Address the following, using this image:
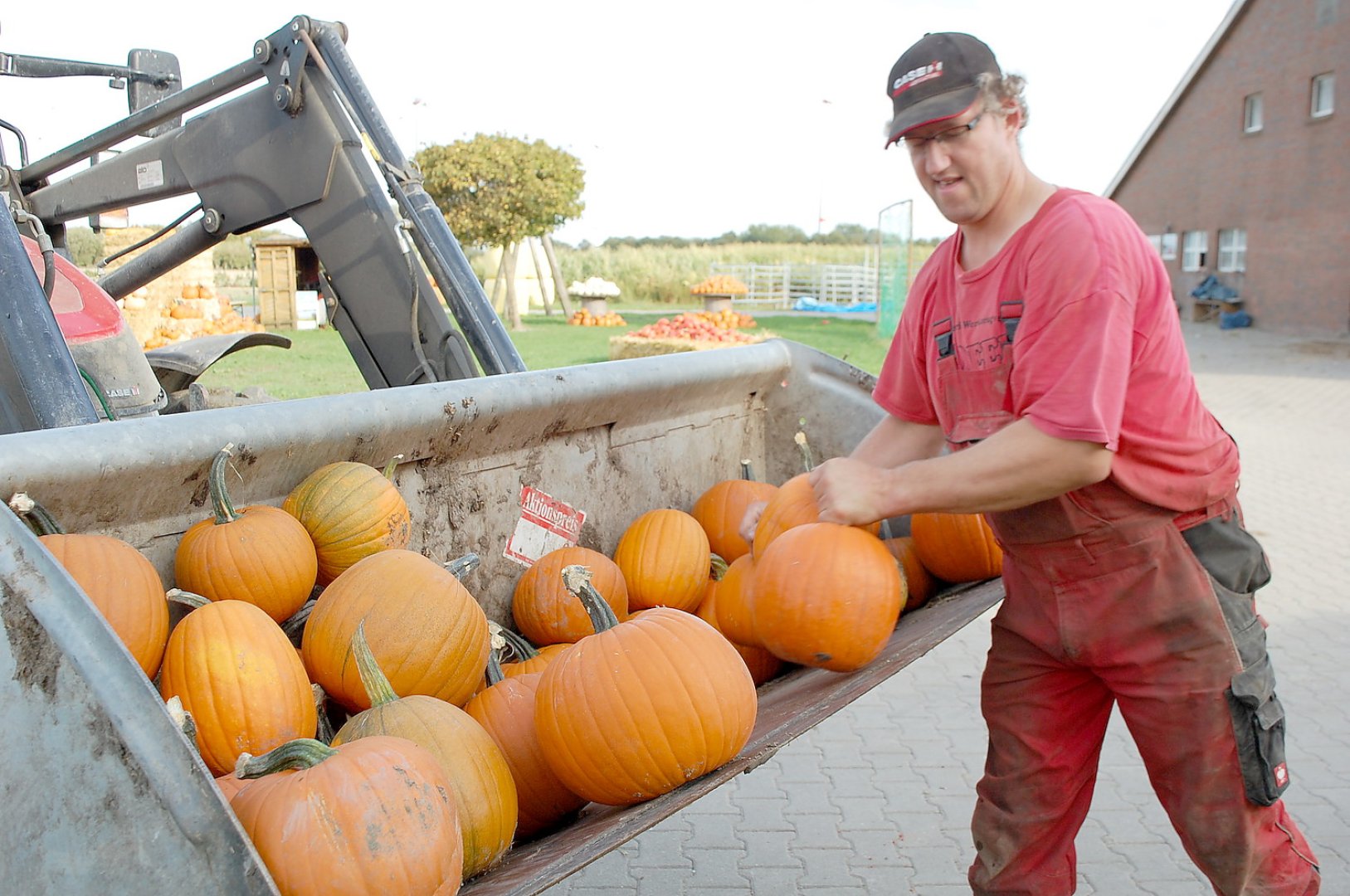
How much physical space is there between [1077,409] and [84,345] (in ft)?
8.63

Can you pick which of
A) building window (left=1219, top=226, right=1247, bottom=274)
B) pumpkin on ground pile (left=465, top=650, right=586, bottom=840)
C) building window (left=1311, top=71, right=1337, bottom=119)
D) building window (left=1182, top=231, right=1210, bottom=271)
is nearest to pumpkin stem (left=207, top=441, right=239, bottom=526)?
pumpkin on ground pile (left=465, top=650, right=586, bottom=840)

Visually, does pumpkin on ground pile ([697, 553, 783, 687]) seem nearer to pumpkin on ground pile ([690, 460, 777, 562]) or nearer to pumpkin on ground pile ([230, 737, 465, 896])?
pumpkin on ground pile ([690, 460, 777, 562])

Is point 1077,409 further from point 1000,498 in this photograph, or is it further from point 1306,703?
point 1306,703

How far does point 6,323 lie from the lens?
8.50 ft

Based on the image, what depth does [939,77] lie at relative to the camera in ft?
7.28

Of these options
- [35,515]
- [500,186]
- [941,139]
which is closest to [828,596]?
[941,139]

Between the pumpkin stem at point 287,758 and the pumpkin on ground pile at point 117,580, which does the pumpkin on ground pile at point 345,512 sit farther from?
the pumpkin stem at point 287,758

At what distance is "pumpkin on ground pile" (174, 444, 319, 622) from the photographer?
7.28 ft

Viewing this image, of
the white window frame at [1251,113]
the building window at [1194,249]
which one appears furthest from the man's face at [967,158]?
the building window at [1194,249]

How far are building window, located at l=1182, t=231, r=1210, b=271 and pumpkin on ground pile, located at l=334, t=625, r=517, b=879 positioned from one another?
32403 mm

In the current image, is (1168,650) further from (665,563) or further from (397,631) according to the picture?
(397,631)

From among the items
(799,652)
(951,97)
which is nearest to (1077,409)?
(951,97)

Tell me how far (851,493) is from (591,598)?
0.63m

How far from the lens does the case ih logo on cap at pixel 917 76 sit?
2.22 m
